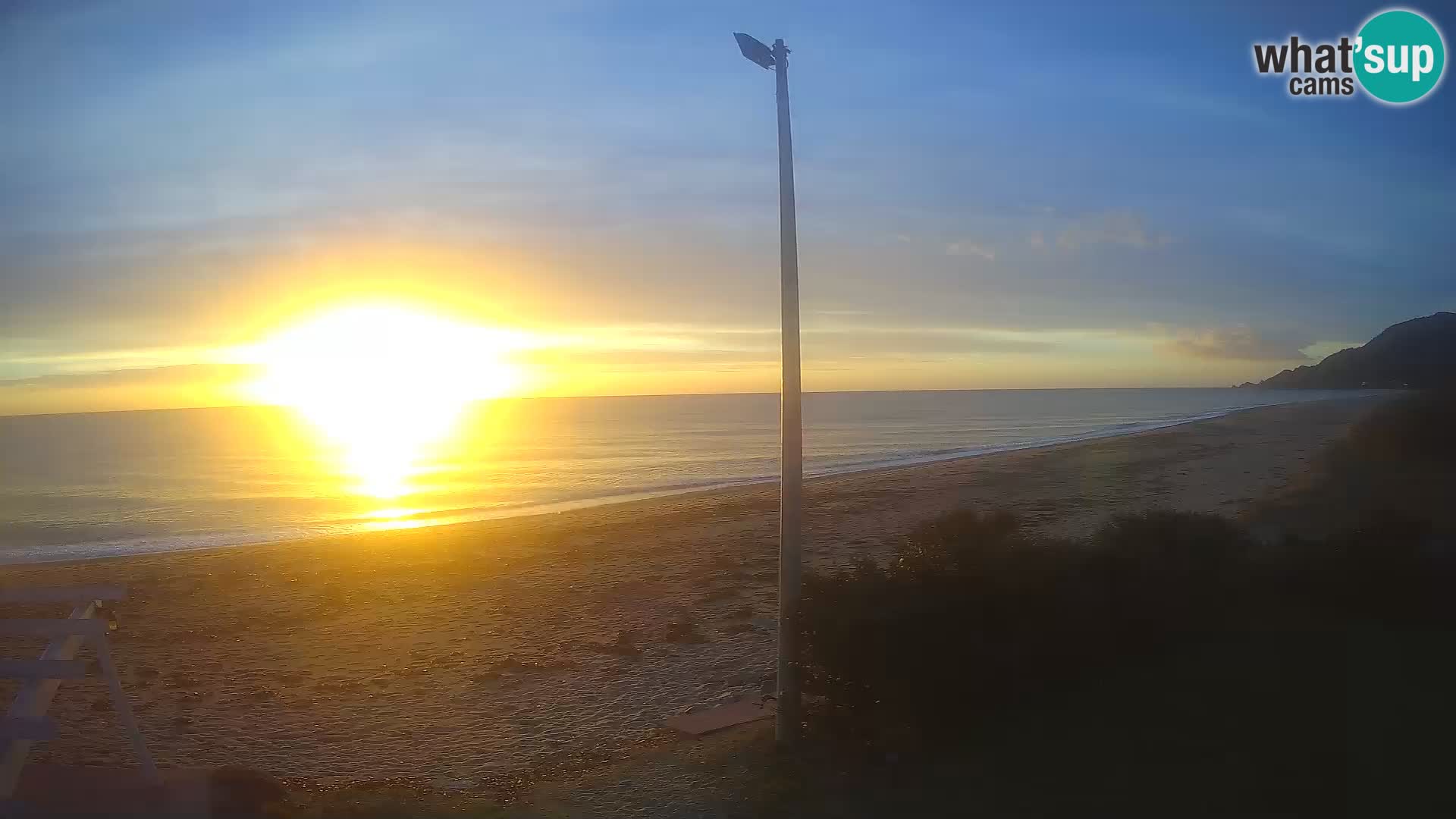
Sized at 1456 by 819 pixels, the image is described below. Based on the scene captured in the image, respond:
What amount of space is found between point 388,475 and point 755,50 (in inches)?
1845

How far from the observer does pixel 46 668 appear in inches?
175

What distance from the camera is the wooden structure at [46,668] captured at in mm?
4316

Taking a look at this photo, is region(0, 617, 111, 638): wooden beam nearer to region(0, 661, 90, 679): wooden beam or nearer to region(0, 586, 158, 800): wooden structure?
region(0, 586, 158, 800): wooden structure

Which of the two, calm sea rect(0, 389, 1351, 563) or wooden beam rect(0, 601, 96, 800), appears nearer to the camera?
wooden beam rect(0, 601, 96, 800)

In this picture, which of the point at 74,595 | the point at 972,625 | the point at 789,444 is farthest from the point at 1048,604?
the point at 74,595

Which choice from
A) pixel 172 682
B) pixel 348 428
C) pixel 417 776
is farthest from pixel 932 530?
pixel 348 428

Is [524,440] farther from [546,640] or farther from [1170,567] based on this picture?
[1170,567]

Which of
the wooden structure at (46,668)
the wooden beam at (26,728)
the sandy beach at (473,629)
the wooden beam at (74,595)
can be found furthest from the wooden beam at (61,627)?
the sandy beach at (473,629)

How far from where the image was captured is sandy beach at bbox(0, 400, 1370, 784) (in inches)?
363

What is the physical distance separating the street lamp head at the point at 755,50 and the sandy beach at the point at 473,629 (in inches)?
233

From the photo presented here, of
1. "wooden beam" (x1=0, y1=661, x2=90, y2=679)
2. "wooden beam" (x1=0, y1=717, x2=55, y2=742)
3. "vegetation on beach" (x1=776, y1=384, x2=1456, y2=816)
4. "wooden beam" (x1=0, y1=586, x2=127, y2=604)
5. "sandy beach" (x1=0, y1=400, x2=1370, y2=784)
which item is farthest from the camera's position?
"sandy beach" (x1=0, y1=400, x2=1370, y2=784)

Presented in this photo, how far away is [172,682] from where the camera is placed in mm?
11547

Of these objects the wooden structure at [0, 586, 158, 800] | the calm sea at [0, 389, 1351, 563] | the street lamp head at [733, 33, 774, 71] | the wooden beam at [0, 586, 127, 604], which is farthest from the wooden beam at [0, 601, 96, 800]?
the calm sea at [0, 389, 1351, 563]

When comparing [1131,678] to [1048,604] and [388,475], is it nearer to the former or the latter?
[1048,604]
